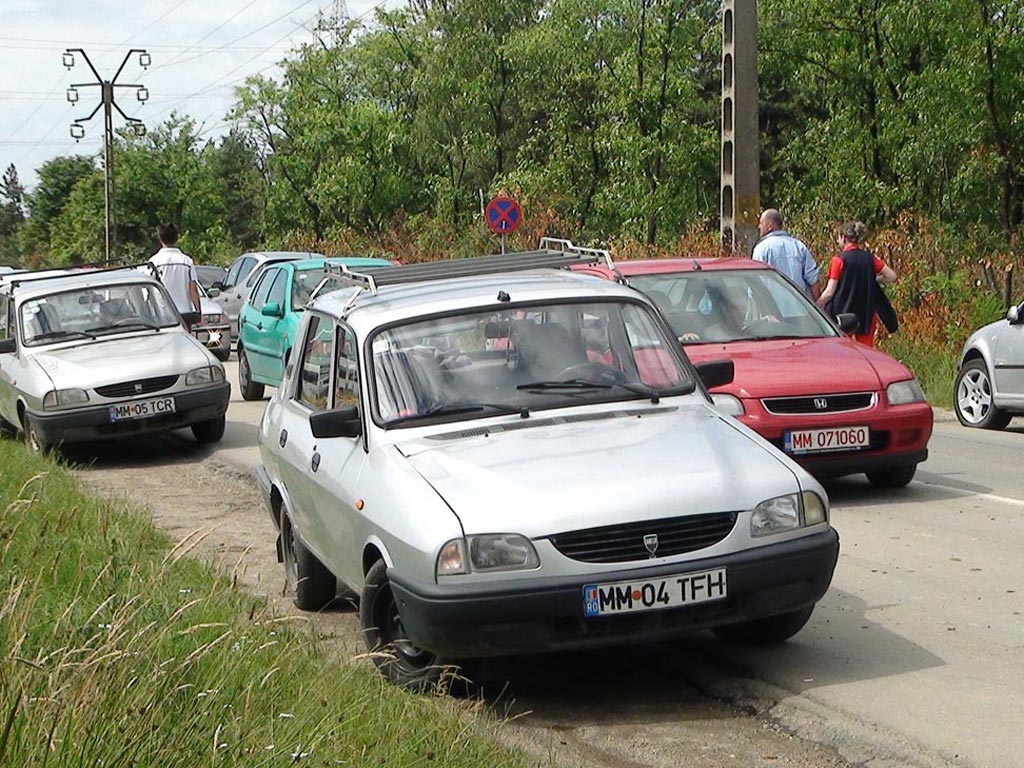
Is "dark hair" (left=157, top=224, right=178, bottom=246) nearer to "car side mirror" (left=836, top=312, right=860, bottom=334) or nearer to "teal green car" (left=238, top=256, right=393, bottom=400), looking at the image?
"teal green car" (left=238, top=256, right=393, bottom=400)

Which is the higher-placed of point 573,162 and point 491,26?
point 491,26

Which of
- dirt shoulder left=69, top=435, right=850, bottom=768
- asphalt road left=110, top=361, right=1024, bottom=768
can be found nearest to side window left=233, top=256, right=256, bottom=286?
asphalt road left=110, top=361, right=1024, bottom=768

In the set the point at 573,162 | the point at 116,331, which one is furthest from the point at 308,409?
the point at 573,162

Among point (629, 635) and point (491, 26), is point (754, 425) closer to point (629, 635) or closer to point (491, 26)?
point (629, 635)

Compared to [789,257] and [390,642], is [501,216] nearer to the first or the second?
[789,257]

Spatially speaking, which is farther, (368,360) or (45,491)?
(45,491)

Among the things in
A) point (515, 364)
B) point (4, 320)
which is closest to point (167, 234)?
point (4, 320)

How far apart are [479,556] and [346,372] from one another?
1844 mm

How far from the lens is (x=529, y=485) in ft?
20.7

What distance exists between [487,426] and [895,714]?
201 cm

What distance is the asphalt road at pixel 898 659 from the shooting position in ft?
19.4

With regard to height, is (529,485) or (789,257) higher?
(529,485)

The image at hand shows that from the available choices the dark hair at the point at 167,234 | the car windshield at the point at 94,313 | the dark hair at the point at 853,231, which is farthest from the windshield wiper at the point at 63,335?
the dark hair at the point at 853,231

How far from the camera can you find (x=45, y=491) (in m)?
11.0
